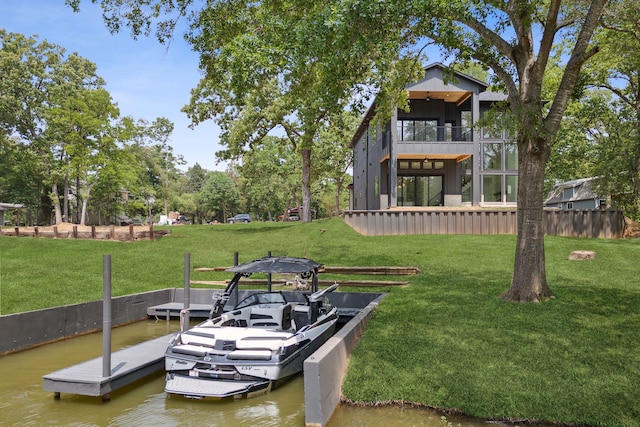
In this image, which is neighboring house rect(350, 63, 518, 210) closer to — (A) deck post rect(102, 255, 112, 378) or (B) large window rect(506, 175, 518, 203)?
(B) large window rect(506, 175, 518, 203)

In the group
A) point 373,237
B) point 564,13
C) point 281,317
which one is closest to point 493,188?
point 373,237

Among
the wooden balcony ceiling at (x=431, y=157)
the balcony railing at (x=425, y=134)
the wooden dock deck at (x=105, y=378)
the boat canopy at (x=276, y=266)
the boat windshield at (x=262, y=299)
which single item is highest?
the balcony railing at (x=425, y=134)

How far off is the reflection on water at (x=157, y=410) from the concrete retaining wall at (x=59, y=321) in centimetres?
102

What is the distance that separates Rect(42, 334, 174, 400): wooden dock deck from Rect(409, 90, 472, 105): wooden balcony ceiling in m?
21.6

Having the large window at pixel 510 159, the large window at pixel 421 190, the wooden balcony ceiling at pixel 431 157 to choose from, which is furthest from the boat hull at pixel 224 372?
the large window at pixel 510 159

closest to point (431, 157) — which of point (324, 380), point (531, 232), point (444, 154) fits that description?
point (444, 154)

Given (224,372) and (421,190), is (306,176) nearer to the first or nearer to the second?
(421,190)

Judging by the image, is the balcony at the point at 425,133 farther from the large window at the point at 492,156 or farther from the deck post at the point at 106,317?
the deck post at the point at 106,317

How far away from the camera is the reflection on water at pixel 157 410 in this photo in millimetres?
6305

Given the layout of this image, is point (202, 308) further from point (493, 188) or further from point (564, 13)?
point (493, 188)

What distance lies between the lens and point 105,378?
7371mm

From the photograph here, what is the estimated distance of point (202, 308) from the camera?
13.5m

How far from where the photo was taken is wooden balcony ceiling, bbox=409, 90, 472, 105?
2686 centimetres

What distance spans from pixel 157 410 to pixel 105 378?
104 centimetres
